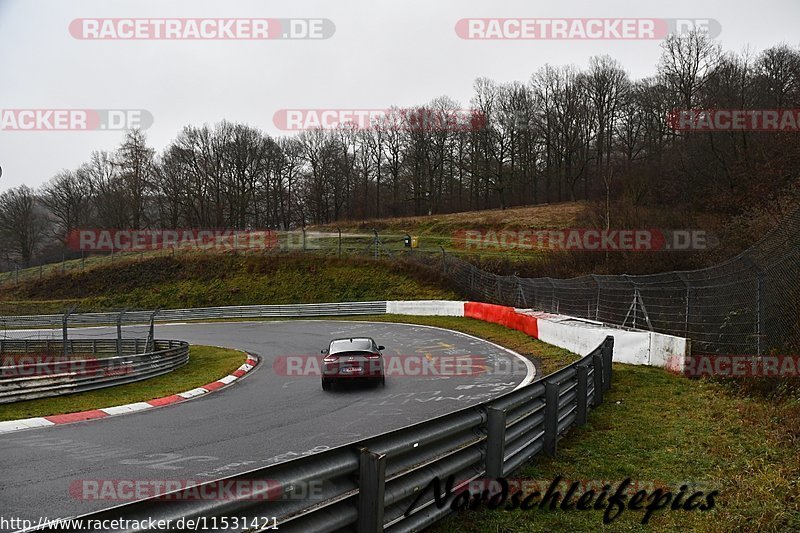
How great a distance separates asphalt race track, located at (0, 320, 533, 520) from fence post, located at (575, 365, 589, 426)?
3.00 m

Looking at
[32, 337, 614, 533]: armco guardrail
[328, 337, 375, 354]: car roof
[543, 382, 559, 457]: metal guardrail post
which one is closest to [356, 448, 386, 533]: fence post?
[32, 337, 614, 533]: armco guardrail

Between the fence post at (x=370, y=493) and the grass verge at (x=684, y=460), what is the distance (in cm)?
105

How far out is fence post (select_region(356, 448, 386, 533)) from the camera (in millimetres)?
3523

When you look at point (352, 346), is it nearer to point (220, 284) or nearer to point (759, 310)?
point (759, 310)

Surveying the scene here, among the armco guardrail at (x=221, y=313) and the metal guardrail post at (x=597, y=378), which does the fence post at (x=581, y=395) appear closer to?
the metal guardrail post at (x=597, y=378)

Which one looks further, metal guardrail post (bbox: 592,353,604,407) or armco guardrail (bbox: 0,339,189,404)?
armco guardrail (bbox: 0,339,189,404)

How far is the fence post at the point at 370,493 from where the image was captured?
3523mm

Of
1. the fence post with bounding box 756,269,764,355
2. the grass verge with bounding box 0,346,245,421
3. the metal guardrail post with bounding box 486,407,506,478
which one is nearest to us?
the metal guardrail post with bounding box 486,407,506,478

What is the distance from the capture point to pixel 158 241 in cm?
6994

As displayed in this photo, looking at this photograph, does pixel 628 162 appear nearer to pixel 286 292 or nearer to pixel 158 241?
pixel 286 292

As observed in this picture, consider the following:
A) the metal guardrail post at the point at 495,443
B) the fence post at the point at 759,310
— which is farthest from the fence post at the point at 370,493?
the fence post at the point at 759,310

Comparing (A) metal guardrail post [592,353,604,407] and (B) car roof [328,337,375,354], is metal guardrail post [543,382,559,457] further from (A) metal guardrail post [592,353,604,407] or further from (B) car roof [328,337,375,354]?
(B) car roof [328,337,375,354]

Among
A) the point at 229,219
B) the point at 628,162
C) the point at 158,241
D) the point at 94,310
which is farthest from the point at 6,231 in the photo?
the point at 628,162

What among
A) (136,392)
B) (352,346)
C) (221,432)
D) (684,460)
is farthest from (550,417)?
(136,392)
